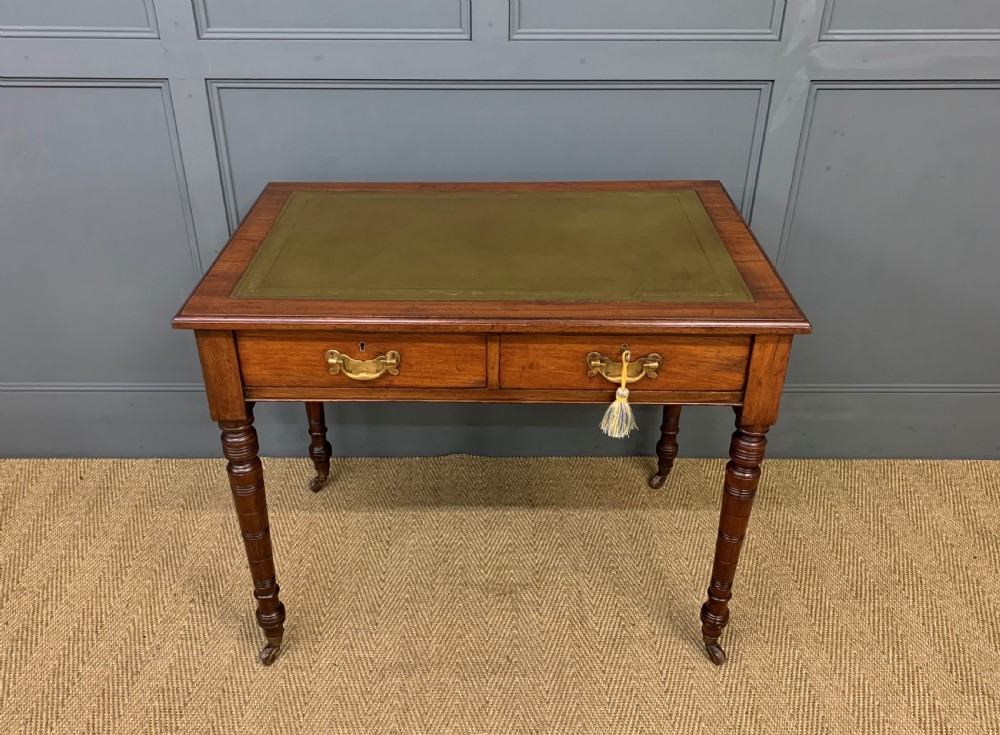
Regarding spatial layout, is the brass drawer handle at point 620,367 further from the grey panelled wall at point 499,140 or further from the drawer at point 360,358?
the grey panelled wall at point 499,140

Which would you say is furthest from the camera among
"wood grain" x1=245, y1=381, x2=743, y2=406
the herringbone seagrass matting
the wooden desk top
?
the herringbone seagrass matting

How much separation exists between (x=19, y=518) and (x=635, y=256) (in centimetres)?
189

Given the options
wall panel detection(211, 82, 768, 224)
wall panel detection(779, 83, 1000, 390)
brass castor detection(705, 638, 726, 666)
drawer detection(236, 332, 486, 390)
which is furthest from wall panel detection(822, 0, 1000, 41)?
brass castor detection(705, 638, 726, 666)

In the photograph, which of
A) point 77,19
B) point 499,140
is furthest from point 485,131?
point 77,19

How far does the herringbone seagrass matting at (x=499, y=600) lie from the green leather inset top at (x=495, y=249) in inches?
35.8

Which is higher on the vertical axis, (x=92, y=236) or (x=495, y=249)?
(x=495, y=249)

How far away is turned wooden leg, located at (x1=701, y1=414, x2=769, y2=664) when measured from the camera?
1.58 metres

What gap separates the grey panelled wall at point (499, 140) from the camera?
1890 mm

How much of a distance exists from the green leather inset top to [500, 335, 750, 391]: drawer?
0.27ft

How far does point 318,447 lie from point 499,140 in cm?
103

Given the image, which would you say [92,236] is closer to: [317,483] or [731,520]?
[317,483]

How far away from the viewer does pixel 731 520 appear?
1683mm

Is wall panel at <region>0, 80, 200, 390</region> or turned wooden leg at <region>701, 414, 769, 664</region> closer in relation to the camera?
turned wooden leg at <region>701, 414, 769, 664</region>

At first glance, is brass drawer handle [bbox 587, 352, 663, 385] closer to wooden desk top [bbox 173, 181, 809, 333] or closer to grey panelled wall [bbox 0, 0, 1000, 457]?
wooden desk top [bbox 173, 181, 809, 333]
